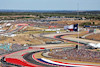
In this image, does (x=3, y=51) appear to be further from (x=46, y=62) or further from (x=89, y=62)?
(x=89, y=62)

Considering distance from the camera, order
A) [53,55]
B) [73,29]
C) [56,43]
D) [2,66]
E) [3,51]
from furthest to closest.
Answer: [73,29] → [56,43] → [3,51] → [53,55] → [2,66]

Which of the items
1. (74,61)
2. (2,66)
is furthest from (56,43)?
(2,66)

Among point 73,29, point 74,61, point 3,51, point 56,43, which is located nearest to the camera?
point 74,61

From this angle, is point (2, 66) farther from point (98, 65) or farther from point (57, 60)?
point (98, 65)

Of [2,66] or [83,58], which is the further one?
[83,58]

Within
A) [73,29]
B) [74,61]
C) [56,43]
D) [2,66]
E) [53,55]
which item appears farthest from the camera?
[73,29]

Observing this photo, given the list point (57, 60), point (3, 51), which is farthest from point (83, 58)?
point (3, 51)

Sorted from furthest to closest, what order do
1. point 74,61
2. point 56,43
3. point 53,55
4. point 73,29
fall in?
point 73,29
point 56,43
point 53,55
point 74,61

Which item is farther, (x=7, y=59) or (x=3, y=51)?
(x=3, y=51)
